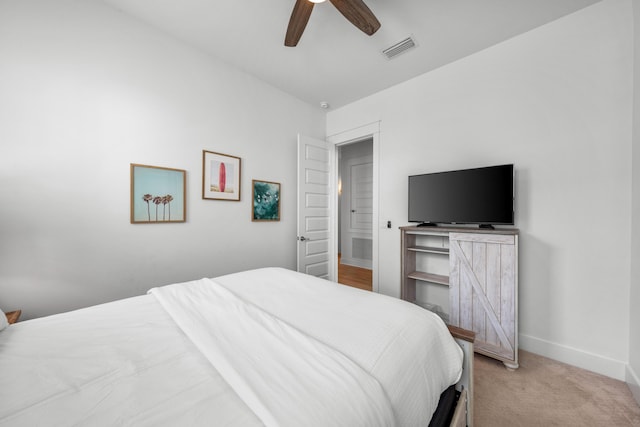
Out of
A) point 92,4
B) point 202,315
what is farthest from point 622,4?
point 92,4

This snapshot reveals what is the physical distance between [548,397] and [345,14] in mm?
2901

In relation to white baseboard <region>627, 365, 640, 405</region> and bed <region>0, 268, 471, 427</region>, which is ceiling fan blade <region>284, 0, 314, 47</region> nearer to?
bed <region>0, 268, 471, 427</region>

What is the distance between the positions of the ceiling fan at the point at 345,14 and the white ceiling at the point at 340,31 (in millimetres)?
284

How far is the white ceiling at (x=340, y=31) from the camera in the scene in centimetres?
183

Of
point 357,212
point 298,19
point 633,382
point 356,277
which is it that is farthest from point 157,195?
point 357,212

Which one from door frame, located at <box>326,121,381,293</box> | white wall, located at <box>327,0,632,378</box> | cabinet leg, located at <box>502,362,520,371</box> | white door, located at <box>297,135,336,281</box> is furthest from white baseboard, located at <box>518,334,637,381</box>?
white door, located at <box>297,135,336,281</box>

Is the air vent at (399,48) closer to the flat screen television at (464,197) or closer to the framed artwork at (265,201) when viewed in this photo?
the flat screen television at (464,197)

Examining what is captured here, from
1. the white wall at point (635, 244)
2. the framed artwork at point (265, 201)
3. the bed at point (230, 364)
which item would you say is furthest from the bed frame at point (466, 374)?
the framed artwork at point (265, 201)

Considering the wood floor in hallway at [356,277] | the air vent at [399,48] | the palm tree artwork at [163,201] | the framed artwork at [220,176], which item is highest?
the air vent at [399,48]

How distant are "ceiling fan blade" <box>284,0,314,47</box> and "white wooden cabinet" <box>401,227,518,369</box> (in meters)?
2.04

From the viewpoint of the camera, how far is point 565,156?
193 cm

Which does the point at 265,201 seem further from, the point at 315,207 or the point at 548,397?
the point at 548,397

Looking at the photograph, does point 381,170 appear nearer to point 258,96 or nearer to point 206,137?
point 258,96

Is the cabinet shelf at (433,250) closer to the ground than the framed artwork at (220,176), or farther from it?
closer to the ground
